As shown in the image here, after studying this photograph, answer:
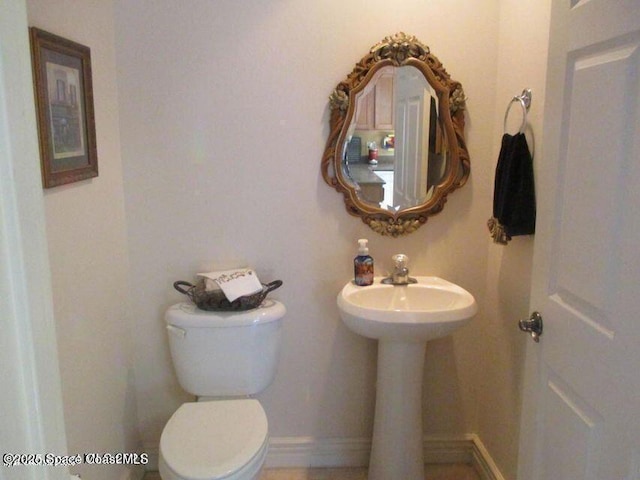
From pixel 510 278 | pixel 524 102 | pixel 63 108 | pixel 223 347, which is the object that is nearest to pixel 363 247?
pixel 510 278

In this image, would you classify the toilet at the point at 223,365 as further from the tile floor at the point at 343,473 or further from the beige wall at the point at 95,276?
the tile floor at the point at 343,473

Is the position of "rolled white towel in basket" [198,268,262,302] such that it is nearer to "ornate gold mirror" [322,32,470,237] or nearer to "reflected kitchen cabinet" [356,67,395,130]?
"ornate gold mirror" [322,32,470,237]

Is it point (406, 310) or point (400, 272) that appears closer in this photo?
point (406, 310)

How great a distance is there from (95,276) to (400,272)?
1158 millimetres

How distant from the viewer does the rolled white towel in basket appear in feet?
6.41

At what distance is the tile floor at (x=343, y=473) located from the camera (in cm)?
224

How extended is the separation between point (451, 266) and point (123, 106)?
59.3 inches

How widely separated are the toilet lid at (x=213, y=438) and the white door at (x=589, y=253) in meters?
0.87

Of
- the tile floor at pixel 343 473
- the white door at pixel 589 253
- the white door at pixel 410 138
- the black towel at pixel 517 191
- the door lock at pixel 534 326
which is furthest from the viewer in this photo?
the tile floor at pixel 343 473

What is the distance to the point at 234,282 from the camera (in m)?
1.99

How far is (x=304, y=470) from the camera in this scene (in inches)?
90.3

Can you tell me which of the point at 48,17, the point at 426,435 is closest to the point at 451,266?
the point at 426,435

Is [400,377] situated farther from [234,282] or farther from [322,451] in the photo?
[234,282]

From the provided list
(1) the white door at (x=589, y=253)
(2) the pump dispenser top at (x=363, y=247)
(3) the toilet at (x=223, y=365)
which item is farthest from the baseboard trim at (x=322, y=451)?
(1) the white door at (x=589, y=253)
